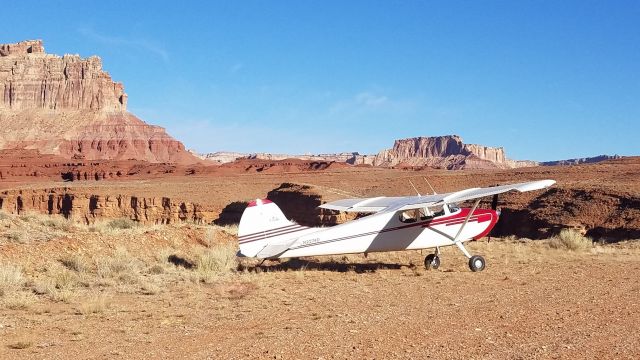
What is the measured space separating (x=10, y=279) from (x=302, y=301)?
254 inches

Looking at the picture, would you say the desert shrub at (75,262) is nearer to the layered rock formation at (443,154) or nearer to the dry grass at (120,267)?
the dry grass at (120,267)

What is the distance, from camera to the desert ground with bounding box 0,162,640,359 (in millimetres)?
7312

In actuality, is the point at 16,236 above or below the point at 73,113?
below

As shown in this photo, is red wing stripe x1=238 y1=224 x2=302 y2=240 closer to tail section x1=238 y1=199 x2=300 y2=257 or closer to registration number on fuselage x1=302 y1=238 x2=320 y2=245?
tail section x1=238 y1=199 x2=300 y2=257

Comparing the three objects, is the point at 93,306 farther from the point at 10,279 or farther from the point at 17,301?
the point at 10,279

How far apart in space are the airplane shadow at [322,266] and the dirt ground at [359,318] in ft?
1.97

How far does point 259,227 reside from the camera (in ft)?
47.9

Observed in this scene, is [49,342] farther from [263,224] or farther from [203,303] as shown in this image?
[263,224]

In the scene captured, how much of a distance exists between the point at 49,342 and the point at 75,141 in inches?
4893

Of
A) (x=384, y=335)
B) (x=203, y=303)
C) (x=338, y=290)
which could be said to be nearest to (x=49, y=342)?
(x=203, y=303)

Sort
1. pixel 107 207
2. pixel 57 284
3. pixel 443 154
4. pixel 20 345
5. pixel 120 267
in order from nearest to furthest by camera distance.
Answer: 1. pixel 20 345
2. pixel 57 284
3. pixel 120 267
4. pixel 107 207
5. pixel 443 154

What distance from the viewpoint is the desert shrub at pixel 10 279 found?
11.6 m

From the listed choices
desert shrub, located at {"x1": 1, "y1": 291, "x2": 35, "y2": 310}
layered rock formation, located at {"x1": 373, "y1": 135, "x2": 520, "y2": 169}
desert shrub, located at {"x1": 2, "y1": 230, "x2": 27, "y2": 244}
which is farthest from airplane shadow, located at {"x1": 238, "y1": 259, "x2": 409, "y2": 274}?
layered rock formation, located at {"x1": 373, "y1": 135, "x2": 520, "y2": 169}

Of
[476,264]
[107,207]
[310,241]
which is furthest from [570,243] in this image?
[107,207]
